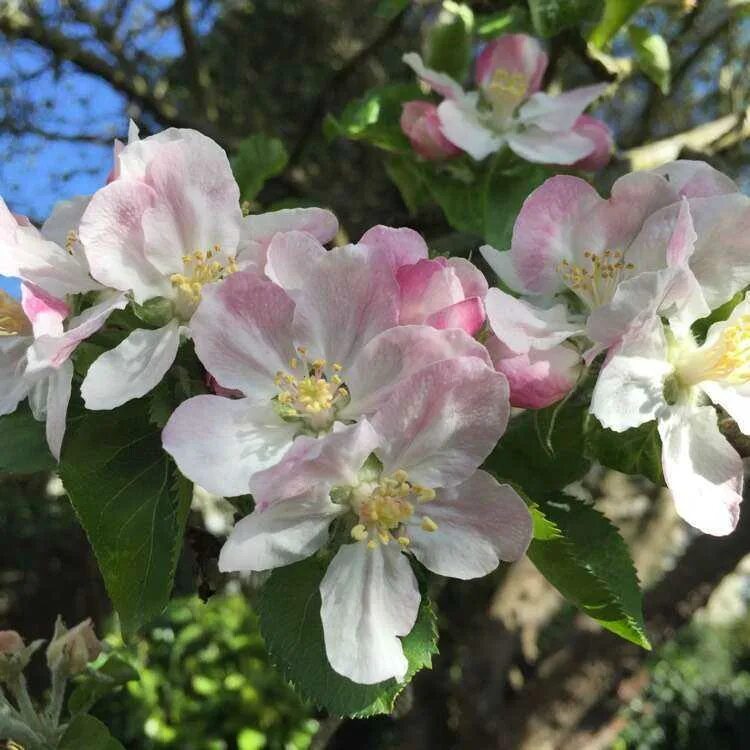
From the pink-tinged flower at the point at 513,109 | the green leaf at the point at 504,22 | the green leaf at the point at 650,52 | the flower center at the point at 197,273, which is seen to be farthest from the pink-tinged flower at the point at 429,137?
the flower center at the point at 197,273

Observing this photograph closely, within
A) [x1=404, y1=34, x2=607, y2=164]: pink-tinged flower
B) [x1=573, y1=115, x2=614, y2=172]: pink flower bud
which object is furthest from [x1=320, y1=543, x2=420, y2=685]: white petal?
[x1=573, y1=115, x2=614, y2=172]: pink flower bud

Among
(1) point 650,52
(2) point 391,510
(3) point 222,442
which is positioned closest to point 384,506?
(2) point 391,510

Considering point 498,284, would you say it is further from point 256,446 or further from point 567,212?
point 256,446

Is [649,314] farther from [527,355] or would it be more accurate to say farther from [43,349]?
[43,349]

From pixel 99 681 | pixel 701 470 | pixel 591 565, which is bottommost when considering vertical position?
pixel 99 681

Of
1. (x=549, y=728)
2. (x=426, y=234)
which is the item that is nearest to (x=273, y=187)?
(x=426, y=234)

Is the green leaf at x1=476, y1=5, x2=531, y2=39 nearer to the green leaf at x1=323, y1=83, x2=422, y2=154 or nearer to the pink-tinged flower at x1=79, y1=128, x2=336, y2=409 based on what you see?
the green leaf at x1=323, y1=83, x2=422, y2=154
